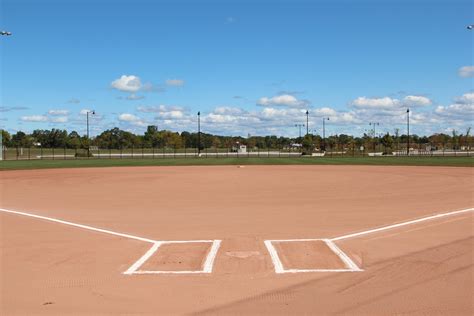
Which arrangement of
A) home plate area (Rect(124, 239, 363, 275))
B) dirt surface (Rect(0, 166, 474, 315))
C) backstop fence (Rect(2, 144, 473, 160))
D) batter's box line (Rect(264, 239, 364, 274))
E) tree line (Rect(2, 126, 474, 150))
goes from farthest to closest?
tree line (Rect(2, 126, 474, 150)) → backstop fence (Rect(2, 144, 473, 160)) → home plate area (Rect(124, 239, 363, 275)) → batter's box line (Rect(264, 239, 364, 274)) → dirt surface (Rect(0, 166, 474, 315))

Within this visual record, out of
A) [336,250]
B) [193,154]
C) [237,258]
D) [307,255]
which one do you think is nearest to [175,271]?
[237,258]

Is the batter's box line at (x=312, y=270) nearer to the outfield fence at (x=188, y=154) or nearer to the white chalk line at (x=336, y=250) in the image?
the white chalk line at (x=336, y=250)

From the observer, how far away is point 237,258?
8633 millimetres

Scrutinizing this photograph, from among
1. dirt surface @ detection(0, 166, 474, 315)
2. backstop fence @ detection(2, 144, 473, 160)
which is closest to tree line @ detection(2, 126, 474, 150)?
backstop fence @ detection(2, 144, 473, 160)

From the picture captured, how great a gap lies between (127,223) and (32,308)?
22.9 ft

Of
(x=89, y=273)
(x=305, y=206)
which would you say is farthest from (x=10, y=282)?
(x=305, y=206)

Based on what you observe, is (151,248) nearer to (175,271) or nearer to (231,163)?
(175,271)

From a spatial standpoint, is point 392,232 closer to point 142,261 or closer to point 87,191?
point 142,261

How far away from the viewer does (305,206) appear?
1627 centimetres

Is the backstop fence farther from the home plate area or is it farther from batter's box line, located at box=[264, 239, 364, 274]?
the home plate area

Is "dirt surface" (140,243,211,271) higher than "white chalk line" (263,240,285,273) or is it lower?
lower

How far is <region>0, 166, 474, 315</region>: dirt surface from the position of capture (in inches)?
245

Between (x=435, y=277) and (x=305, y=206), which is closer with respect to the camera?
(x=435, y=277)

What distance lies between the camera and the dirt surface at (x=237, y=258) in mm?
6227
